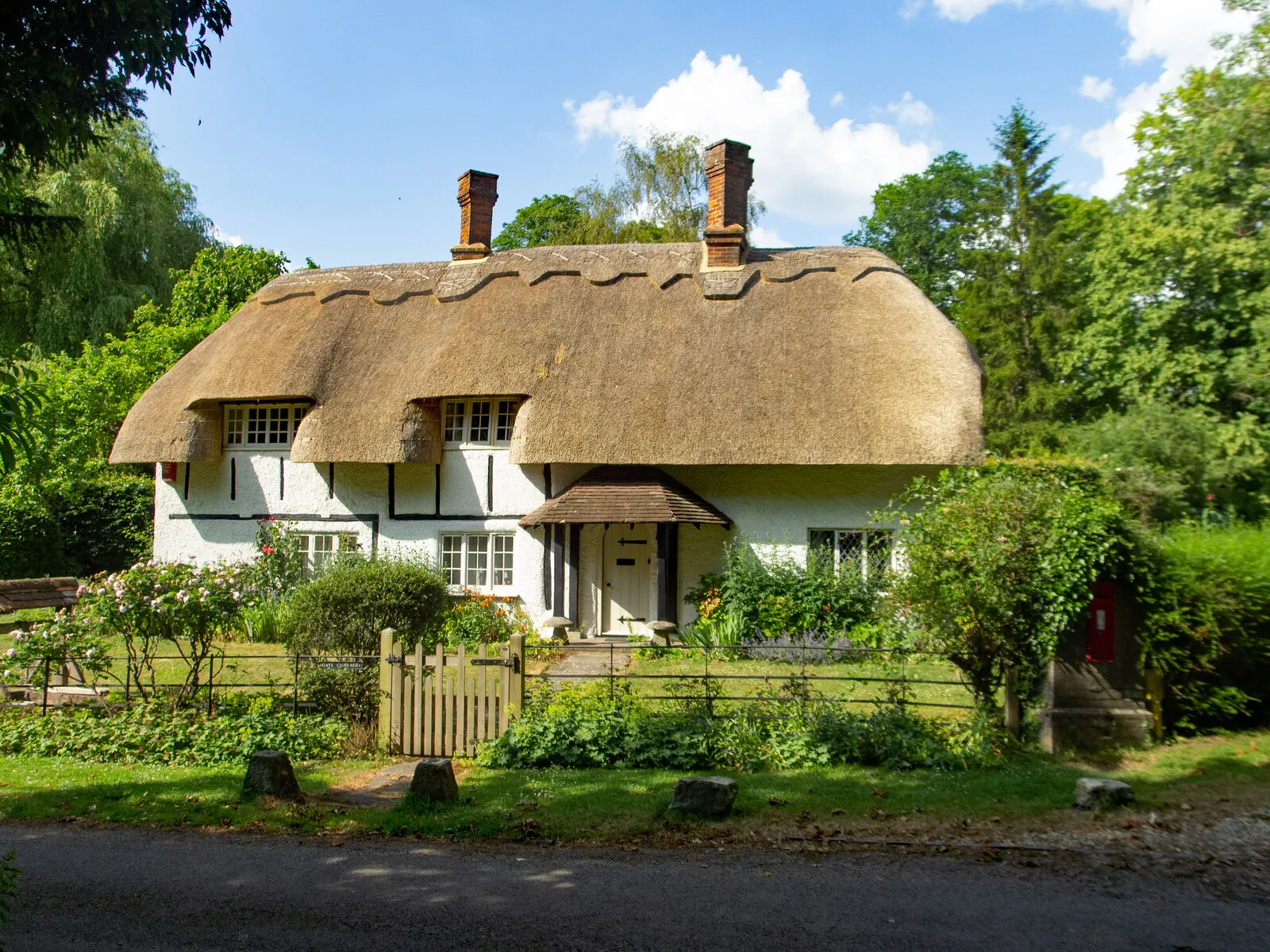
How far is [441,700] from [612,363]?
8587mm

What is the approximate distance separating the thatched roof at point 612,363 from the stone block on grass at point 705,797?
8.47 meters

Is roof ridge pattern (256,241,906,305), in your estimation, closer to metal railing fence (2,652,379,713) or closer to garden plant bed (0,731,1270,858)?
metal railing fence (2,652,379,713)

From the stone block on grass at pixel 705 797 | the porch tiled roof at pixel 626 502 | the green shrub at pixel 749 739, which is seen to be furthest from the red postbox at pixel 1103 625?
the porch tiled roof at pixel 626 502

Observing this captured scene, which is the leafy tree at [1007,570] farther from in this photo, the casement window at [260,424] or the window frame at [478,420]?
the casement window at [260,424]

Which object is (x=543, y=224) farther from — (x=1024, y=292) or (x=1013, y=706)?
(x=1013, y=706)

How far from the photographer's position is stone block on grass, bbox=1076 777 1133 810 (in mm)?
7500

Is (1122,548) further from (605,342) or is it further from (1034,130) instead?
(1034,130)

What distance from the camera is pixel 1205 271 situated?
23641 millimetres

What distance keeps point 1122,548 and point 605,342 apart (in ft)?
33.0

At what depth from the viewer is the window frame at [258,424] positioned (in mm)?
18328

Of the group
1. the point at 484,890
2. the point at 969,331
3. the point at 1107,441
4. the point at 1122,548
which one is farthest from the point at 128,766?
the point at 969,331

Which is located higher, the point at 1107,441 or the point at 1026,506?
the point at 1107,441

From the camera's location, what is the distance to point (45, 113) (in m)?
5.47

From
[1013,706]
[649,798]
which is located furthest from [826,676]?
[649,798]
